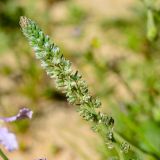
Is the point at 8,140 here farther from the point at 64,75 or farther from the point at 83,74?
the point at 83,74

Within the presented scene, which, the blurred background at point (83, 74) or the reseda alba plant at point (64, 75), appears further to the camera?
the blurred background at point (83, 74)

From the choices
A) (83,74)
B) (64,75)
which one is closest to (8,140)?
(64,75)

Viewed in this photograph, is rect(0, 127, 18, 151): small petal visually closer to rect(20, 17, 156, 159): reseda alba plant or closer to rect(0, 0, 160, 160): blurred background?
rect(20, 17, 156, 159): reseda alba plant

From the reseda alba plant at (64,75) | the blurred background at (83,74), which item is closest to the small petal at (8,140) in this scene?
the reseda alba plant at (64,75)

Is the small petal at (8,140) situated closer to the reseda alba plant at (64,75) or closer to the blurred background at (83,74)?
the reseda alba plant at (64,75)

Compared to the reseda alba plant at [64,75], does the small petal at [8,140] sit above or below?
below

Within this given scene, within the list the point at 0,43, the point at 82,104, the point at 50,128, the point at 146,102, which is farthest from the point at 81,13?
the point at 82,104
